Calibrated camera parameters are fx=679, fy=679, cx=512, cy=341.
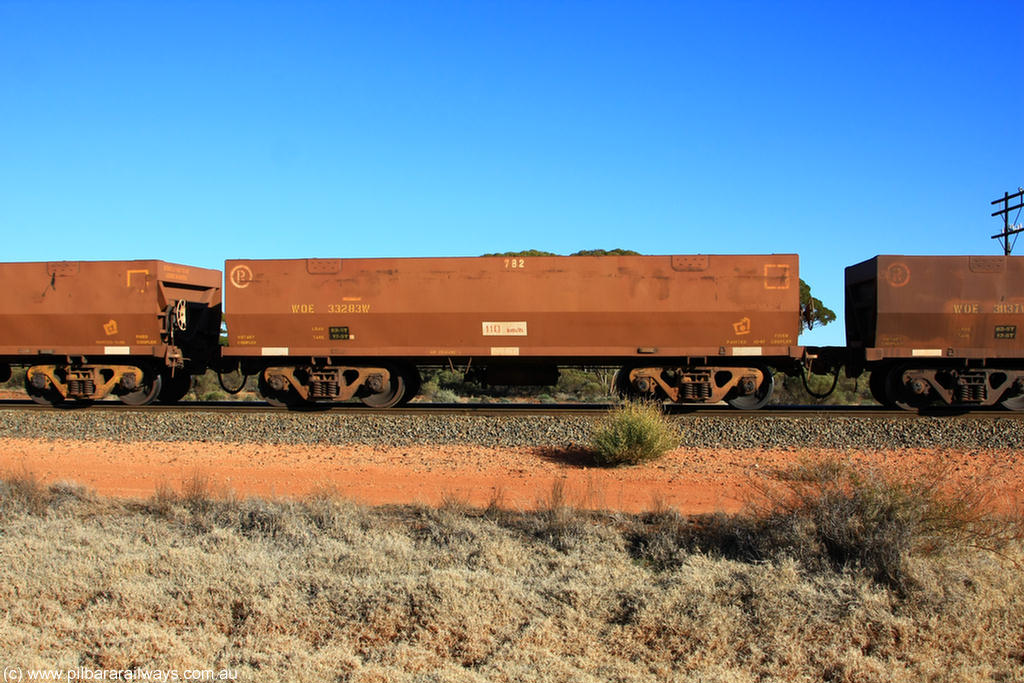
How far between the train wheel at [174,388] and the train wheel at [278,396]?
276 centimetres

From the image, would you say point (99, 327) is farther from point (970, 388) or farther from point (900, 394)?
point (970, 388)

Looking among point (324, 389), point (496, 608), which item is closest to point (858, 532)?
point (496, 608)

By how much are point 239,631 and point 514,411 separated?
9.42 m

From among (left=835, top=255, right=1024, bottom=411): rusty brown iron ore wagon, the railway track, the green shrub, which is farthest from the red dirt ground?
(left=835, top=255, right=1024, bottom=411): rusty brown iron ore wagon

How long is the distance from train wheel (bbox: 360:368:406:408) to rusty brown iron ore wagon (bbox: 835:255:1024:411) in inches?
381

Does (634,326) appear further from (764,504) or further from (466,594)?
(466,594)

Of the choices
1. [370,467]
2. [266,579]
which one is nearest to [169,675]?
[266,579]

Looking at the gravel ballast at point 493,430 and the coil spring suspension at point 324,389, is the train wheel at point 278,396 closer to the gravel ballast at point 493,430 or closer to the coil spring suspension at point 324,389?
the coil spring suspension at point 324,389

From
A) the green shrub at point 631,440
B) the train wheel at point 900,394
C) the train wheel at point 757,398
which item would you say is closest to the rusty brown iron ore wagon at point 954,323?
the train wheel at point 900,394

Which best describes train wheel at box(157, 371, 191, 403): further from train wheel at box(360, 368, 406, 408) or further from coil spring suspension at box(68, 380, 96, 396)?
train wheel at box(360, 368, 406, 408)

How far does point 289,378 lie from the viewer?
14906 millimetres

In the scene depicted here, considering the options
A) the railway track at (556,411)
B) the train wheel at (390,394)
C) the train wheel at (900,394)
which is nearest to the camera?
the railway track at (556,411)

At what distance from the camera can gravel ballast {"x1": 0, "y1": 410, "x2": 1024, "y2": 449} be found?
1147 centimetres

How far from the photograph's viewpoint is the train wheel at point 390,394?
48.9 ft
